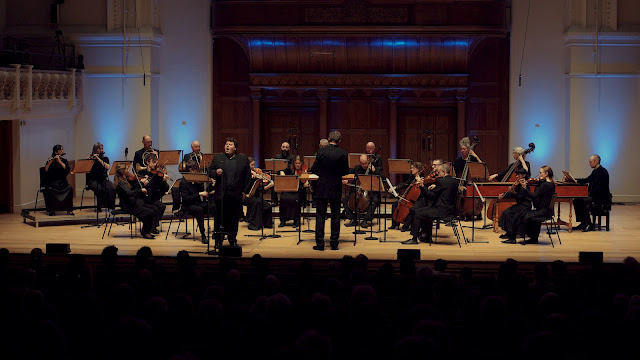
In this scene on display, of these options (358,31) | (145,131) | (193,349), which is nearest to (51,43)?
(145,131)

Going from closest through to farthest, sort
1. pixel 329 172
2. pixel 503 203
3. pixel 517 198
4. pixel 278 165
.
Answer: pixel 329 172 → pixel 517 198 → pixel 503 203 → pixel 278 165

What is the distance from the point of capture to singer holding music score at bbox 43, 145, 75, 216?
12.4 meters

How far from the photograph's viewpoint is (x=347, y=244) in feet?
33.7

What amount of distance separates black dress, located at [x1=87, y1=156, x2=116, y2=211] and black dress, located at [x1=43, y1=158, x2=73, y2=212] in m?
0.41

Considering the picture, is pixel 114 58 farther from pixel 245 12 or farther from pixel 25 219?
pixel 25 219

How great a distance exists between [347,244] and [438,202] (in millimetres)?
1372

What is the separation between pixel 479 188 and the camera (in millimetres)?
10391

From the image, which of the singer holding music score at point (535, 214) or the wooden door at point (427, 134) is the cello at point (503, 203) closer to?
the singer holding music score at point (535, 214)

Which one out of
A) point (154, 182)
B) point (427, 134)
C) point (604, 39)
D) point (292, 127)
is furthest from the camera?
point (292, 127)

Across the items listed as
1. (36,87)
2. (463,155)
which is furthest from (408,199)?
(36,87)

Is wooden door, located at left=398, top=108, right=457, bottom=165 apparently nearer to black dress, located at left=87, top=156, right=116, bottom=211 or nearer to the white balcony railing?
black dress, located at left=87, top=156, right=116, bottom=211

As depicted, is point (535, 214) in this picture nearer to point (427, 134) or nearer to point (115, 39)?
point (427, 134)

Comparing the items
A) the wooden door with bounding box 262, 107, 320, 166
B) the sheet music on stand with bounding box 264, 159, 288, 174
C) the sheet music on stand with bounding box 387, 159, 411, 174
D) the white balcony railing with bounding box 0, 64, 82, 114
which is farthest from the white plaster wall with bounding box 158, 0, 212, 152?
the sheet music on stand with bounding box 387, 159, 411, 174

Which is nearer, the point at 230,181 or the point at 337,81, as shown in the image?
the point at 230,181
